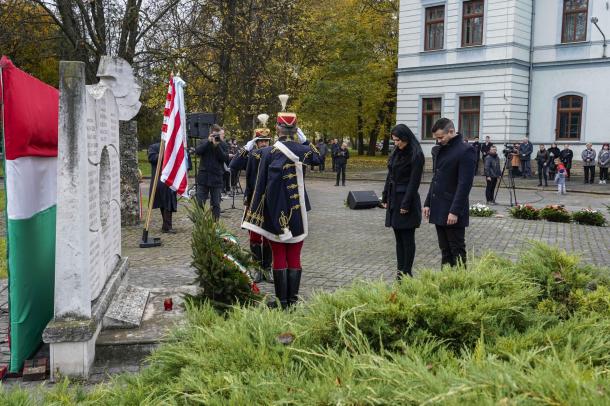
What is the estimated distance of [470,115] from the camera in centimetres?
3131

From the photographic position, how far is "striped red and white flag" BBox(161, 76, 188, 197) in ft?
31.0

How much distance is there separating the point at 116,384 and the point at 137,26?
1403 centimetres

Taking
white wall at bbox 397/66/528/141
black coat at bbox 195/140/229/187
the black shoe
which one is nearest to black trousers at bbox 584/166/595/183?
white wall at bbox 397/66/528/141

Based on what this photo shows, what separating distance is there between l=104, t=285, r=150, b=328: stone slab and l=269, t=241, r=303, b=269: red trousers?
1.31 m

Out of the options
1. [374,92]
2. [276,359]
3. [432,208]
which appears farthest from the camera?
[374,92]

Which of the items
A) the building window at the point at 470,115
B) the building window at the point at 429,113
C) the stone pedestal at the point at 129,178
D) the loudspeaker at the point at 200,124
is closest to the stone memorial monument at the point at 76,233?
the stone pedestal at the point at 129,178

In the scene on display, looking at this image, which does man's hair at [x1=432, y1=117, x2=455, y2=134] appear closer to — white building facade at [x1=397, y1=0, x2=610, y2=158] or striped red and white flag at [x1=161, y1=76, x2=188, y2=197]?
striped red and white flag at [x1=161, y1=76, x2=188, y2=197]

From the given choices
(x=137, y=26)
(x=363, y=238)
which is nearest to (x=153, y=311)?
(x=363, y=238)

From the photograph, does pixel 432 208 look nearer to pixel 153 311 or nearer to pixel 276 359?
pixel 153 311

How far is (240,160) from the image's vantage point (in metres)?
8.31

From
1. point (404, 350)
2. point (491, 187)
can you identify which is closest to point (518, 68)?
point (491, 187)

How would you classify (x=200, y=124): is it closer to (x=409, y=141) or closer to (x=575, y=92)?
(x=409, y=141)

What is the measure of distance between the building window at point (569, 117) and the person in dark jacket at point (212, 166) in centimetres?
2269

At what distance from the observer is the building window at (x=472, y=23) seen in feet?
101
